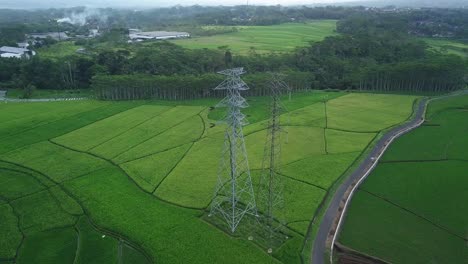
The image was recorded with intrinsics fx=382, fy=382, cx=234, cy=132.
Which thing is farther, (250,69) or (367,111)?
(250,69)

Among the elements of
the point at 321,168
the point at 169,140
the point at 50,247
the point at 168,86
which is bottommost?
the point at 50,247

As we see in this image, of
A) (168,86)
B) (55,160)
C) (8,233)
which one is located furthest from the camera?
(168,86)

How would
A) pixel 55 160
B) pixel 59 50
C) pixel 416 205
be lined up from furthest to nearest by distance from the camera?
pixel 59 50
pixel 55 160
pixel 416 205

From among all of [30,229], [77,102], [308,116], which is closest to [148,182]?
[30,229]

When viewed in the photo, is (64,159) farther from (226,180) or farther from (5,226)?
(226,180)

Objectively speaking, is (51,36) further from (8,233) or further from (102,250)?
(102,250)

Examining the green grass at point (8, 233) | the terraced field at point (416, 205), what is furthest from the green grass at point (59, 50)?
the terraced field at point (416, 205)

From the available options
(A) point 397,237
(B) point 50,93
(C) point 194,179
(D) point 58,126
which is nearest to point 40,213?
(C) point 194,179

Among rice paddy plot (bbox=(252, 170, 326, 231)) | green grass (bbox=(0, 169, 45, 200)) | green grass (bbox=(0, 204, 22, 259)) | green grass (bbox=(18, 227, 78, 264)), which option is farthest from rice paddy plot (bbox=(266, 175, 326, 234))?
green grass (bbox=(0, 169, 45, 200))
